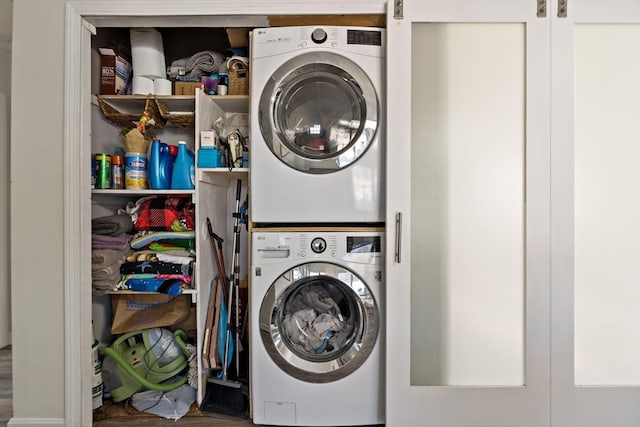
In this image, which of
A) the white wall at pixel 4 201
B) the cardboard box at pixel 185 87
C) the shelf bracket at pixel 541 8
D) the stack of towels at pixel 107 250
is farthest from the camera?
the white wall at pixel 4 201

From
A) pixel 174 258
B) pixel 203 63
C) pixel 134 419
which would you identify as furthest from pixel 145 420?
pixel 203 63

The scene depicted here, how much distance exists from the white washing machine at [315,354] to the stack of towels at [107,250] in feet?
2.63

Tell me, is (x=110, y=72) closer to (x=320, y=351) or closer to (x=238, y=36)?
(x=238, y=36)

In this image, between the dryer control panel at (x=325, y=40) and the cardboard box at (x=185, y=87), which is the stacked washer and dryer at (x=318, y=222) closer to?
the dryer control panel at (x=325, y=40)

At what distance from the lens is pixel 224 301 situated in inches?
74.8

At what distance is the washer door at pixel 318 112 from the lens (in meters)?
1.59

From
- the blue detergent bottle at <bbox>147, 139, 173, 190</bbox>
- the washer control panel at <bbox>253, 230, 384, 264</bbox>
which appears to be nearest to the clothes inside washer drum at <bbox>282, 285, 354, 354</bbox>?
the washer control panel at <bbox>253, 230, 384, 264</bbox>

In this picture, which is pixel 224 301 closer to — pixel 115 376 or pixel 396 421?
pixel 115 376

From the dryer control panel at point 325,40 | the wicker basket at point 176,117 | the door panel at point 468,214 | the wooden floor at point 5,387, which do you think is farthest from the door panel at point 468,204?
the wooden floor at point 5,387

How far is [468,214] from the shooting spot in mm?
1563

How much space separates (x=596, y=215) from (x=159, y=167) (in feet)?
7.18

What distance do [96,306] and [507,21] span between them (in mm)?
2617

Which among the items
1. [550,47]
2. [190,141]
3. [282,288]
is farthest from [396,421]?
[190,141]

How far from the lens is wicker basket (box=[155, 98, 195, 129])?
6.30 ft
